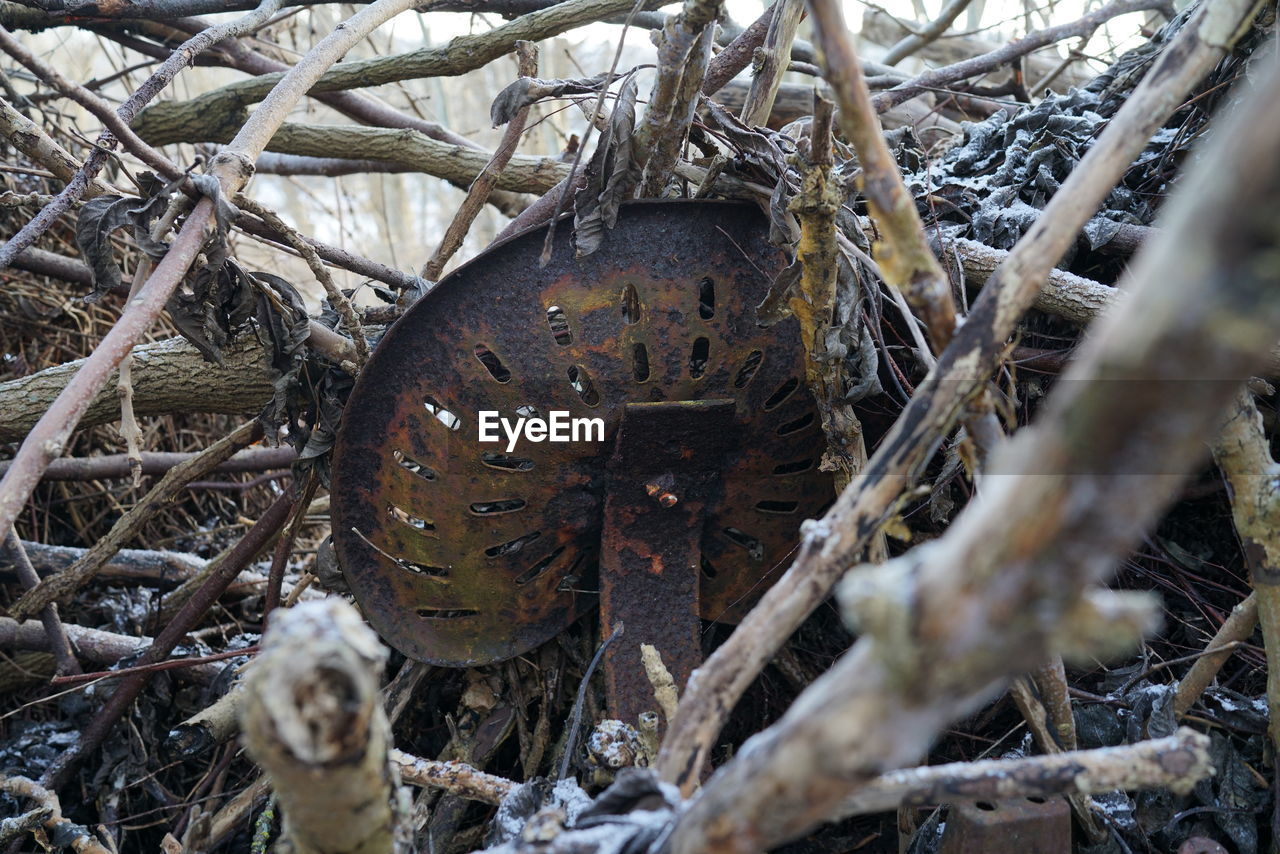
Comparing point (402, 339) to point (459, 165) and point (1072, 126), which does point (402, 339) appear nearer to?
point (459, 165)

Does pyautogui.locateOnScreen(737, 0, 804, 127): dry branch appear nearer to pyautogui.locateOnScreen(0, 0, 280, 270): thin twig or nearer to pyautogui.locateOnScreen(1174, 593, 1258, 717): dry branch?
pyautogui.locateOnScreen(0, 0, 280, 270): thin twig

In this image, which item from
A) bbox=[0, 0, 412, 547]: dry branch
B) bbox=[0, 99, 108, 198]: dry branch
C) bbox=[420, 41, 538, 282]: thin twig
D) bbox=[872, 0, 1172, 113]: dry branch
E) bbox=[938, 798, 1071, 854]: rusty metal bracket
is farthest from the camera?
bbox=[872, 0, 1172, 113]: dry branch

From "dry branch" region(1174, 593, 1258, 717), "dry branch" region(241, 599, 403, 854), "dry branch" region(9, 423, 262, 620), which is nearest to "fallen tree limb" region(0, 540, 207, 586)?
"dry branch" region(9, 423, 262, 620)

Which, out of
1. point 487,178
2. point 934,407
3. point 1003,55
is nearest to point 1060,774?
point 934,407

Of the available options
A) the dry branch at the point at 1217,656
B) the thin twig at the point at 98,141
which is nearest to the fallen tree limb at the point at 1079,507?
the dry branch at the point at 1217,656
